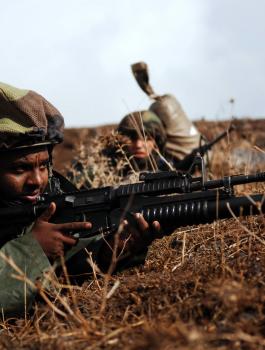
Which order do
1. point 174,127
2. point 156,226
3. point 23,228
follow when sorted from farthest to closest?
1. point 174,127
2. point 23,228
3. point 156,226

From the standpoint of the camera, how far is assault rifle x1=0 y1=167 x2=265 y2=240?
115 inches

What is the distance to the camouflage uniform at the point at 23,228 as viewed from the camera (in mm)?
3150

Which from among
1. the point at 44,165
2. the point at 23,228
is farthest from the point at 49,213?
the point at 44,165

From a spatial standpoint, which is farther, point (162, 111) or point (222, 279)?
point (162, 111)

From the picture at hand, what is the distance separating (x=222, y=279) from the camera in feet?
8.36

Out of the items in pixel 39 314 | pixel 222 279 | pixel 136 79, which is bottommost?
pixel 39 314

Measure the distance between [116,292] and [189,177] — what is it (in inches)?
24.1

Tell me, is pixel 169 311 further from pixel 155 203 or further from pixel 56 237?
pixel 56 237

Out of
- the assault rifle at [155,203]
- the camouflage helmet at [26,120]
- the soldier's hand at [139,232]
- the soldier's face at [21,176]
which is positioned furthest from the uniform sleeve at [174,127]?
the soldier's hand at [139,232]

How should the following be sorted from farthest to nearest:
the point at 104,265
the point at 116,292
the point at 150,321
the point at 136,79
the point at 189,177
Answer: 1. the point at 136,79
2. the point at 104,265
3. the point at 189,177
4. the point at 116,292
5. the point at 150,321

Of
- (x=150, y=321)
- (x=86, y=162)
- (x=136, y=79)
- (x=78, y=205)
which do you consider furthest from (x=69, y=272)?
(x=136, y=79)

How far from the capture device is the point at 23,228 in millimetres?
3463

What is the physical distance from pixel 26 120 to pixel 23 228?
0.56 metres

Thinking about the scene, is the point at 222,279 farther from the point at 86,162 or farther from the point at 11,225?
the point at 86,162
